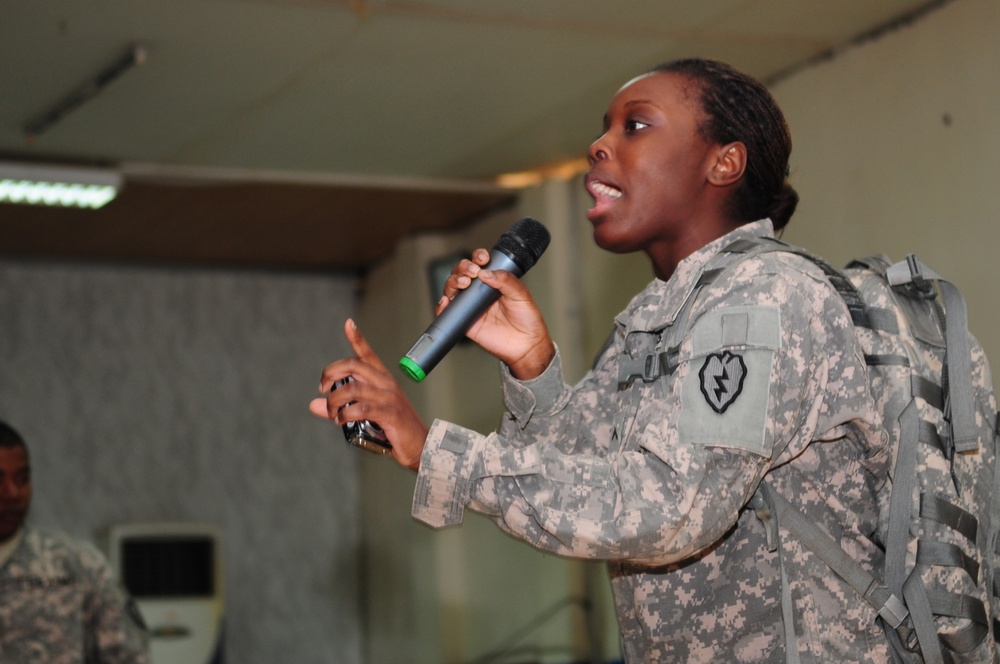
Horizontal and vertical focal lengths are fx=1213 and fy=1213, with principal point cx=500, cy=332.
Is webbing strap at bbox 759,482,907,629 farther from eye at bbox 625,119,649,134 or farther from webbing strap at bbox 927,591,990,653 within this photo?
eye at bbox 625,119,649,134

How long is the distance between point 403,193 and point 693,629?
163 inches

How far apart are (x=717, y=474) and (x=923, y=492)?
13.7 inches

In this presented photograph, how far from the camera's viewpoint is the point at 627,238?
5.30 feet

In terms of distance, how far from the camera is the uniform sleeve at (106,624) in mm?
4070

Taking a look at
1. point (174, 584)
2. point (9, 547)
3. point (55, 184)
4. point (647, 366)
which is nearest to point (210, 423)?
point (174, 584)

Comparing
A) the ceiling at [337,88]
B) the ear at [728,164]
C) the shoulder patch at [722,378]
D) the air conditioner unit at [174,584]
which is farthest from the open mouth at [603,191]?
the air conditioner unit at [174,584]

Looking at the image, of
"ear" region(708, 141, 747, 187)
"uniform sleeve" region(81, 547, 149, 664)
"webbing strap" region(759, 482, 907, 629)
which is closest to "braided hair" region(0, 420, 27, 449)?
"uniform sleeve" region(81, 547, 149, 664)

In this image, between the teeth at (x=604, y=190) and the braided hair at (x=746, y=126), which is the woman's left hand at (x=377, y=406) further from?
the braided hair at (x=746, y=126)

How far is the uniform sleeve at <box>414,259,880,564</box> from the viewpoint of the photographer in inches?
48.9

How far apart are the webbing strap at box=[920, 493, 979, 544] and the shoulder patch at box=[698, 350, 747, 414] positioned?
34 cm

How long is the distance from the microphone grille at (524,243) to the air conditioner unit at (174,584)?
14.7 feet

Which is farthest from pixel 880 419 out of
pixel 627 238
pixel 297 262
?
pixel 297 262

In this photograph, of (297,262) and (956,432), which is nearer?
(956,432)

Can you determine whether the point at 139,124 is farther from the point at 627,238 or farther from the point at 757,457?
the point at 757,457
